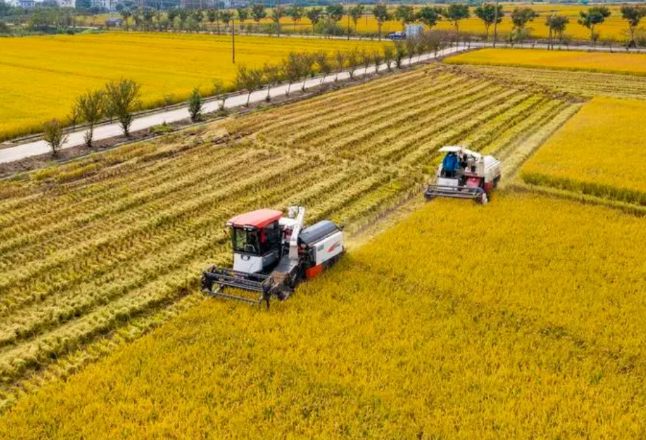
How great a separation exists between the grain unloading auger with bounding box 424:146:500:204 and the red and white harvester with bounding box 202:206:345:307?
7.84 m

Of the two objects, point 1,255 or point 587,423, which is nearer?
point 587,423

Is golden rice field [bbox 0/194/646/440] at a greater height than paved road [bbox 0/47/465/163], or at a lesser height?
lesser

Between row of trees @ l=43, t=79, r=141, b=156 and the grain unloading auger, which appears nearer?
the grain unloading auger

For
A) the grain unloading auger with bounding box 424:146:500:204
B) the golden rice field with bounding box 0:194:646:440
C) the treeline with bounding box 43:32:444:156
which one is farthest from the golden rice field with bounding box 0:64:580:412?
→ the treeline with bounding box 43:32:444:156

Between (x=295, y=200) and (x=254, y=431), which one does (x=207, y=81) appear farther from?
(x=254, y=431)

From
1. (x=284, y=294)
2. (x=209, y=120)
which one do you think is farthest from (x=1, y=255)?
(x=209, y=120)

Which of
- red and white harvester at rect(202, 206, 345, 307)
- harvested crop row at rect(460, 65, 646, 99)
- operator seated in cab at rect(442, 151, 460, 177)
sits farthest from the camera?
harvested crop row at rect(460, 65, 646, 99)

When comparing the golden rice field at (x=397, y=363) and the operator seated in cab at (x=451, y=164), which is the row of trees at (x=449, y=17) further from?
the golden rice field at (x=397, y=363)

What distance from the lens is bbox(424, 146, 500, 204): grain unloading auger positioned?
2205 centimetres

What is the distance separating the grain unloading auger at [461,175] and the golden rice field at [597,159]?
126 inches

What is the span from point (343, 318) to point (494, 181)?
41.9ft

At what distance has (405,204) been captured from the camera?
2250 centimetres

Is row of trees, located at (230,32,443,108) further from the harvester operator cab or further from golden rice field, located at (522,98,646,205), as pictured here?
the harvester operator cab

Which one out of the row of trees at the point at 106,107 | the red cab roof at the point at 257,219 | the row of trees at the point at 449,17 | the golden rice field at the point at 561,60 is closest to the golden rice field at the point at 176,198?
the red cab roof at the point at 257,219
